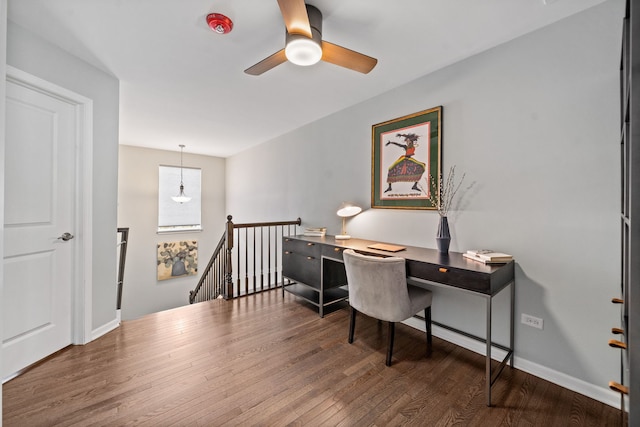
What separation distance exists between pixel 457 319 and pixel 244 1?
2.91 meters

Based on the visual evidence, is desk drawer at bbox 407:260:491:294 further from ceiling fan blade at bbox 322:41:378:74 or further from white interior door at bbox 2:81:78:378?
white interior door at bbox 2:81:78:378

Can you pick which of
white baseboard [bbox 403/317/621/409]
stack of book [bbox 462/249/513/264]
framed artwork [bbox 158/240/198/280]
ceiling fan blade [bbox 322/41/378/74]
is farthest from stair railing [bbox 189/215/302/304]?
stack of book [bbox 462/249/513/264]

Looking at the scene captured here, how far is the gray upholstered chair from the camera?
2.03m

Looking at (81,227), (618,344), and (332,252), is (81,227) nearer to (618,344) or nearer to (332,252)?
(332,252)

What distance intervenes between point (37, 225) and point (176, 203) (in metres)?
4.06

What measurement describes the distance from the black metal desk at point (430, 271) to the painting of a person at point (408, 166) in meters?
0.70

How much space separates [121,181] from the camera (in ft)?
17.4

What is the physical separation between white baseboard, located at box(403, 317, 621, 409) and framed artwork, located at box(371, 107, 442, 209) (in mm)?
1181

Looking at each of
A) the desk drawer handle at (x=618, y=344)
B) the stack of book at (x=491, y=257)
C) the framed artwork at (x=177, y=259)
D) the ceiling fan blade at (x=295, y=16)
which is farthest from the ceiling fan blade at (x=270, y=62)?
the framed artwork at (x=177, y=259)

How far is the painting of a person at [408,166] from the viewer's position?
8.73 ft

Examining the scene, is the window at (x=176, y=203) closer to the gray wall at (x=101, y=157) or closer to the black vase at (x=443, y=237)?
the gray wall at (x=101, y=157)

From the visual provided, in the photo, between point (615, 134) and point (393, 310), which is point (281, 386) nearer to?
point (393, 310)

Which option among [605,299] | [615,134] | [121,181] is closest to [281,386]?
[605,299]

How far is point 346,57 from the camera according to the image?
1910 mm
